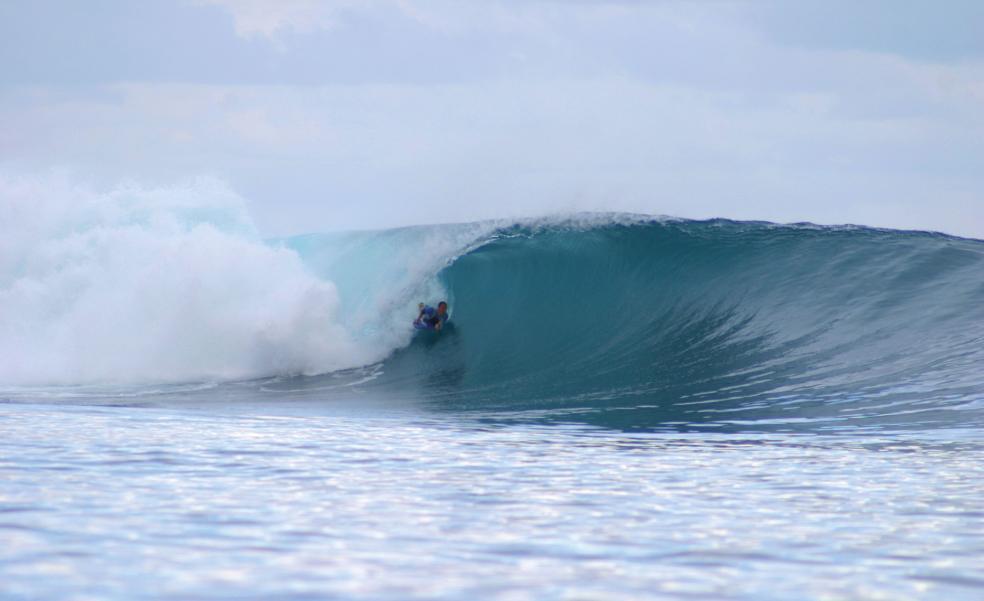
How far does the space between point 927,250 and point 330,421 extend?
10.9 metres

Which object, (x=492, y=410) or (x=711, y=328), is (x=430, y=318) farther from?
(x=492, y=410)

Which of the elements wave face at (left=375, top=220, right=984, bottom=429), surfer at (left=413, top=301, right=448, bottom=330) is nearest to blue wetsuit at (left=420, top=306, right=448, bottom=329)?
surfer at (left=413, top=301, right=448, bottom=330)

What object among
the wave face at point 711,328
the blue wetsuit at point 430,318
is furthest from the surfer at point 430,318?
the wave face at point 711,328

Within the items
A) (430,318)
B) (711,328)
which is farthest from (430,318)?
(711,328)

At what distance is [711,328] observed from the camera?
15227 mm

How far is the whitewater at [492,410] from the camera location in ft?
15.4

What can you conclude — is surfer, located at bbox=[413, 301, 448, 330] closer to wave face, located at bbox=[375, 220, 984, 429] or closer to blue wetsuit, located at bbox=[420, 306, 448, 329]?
blue wetsuit, located at bbox=[420, 306, 448, 329]

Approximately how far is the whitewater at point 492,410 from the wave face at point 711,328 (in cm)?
6

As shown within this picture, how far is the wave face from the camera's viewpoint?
11047 mm

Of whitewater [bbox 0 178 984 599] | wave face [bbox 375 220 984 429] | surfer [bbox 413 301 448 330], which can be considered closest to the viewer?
whitewater [bbox 0 178 984 599]

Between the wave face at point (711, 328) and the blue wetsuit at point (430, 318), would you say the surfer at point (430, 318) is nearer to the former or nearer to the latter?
the blue wetsuit at point (430, 318)

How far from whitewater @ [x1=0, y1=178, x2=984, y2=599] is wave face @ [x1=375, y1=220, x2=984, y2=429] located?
63 millimetres

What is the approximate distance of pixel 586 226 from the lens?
19234mm

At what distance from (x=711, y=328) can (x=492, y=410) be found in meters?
5.12
